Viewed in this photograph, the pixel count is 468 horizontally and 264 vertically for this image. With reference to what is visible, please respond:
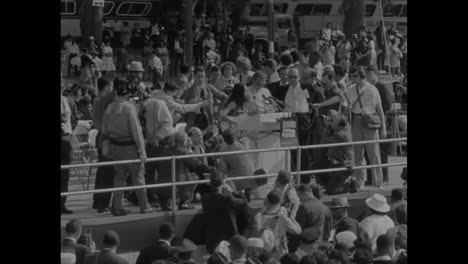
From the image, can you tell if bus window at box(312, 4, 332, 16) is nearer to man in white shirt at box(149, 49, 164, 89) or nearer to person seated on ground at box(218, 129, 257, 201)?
man in white shirt at box(149, 49, 164, 89)

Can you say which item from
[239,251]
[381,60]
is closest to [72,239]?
[239,251]

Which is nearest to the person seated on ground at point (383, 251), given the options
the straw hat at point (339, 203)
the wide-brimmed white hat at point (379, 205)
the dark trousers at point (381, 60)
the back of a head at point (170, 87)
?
the wide-brimmed white hat at point (379, 205)

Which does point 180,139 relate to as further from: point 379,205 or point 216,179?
point 379,205

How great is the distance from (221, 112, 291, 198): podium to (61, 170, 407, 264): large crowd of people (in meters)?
1.10

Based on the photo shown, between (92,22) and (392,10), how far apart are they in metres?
12.9

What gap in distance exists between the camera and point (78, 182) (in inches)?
628

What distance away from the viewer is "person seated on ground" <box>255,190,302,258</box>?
13.1 meters

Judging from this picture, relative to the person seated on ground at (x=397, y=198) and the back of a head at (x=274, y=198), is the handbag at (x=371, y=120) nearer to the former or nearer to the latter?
the person seated on ground at (x=397, y=198)
